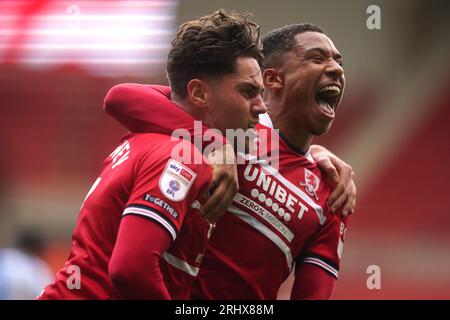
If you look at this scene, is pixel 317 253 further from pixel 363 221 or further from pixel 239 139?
pixel 363 221

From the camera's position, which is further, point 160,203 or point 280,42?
point 280,42

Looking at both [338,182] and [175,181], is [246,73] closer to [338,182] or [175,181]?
[175,181]

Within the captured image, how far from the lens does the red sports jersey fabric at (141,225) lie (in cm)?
219

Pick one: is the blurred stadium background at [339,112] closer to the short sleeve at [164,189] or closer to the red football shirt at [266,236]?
the red football shirt at [266,236]

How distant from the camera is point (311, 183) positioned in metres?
3.20

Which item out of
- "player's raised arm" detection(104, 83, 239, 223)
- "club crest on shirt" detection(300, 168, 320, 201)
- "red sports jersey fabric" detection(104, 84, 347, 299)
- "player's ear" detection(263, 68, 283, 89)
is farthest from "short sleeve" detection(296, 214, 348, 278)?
"player's raised arm" detection(104, 83, 239, 223)

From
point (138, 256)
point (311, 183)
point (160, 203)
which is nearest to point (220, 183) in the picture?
point (160, 203)

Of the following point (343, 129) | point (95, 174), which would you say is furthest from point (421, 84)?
point (95, 174)

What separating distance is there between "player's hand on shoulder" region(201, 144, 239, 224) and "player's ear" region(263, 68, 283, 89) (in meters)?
0.68

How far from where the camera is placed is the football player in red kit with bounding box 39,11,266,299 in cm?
221

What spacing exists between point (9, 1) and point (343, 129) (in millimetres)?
3575

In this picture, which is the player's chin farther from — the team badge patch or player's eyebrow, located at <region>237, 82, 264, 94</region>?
the team badge patch

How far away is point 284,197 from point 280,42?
68 cm

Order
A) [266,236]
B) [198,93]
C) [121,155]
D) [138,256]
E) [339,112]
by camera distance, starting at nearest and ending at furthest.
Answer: [138,256], [121,155], [198,93], [266,236], [339,112]
